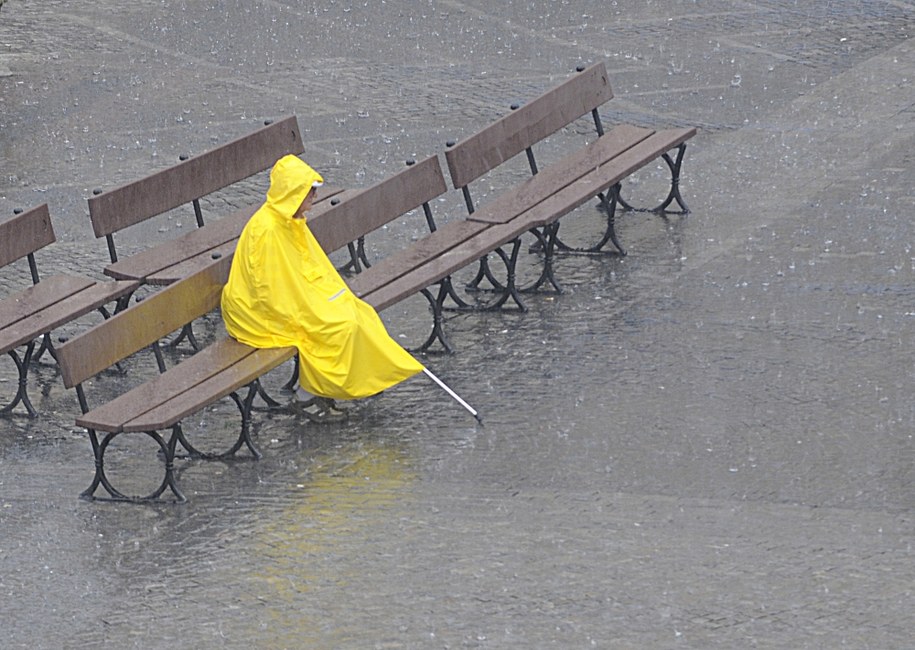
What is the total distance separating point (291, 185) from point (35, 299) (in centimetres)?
167

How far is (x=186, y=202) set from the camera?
970 centimetres

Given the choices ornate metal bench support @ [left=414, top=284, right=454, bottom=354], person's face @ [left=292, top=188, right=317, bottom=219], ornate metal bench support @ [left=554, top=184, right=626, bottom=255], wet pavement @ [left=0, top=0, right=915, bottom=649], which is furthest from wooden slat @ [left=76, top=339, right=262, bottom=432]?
ornate metal bench support @ [left=554, top=184, right=626, bottom=255]

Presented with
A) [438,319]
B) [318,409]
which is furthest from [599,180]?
[318,409]

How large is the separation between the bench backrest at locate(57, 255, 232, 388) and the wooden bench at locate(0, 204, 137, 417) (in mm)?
711

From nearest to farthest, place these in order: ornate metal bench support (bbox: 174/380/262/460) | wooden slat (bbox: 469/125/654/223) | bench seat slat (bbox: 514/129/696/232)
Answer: ornate metal bench support (bbox: 174/380/262/460), bench seat slat (bbox: 514/129/696/232), wooden slat (bbox: 469/125/654/223)

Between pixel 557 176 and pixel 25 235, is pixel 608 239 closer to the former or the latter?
pixel 557 176

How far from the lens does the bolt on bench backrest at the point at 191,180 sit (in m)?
9.22

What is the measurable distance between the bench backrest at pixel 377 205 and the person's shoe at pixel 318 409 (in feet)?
3.54

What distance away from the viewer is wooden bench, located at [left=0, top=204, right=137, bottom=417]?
27.5 feet

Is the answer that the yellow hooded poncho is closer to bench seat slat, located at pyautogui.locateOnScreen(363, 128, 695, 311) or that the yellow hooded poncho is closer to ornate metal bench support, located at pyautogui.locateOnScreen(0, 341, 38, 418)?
bench seat slat, located at pyautogui.locateOnScreen(363, 128, 695, 311)

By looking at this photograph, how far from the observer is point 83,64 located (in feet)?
47.6

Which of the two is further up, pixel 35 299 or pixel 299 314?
pixel 35 299

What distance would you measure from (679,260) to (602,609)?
3.94 meters

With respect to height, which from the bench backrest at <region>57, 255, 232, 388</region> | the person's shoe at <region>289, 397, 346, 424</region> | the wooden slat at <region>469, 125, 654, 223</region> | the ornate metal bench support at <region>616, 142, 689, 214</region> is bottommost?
the ornate metal bench support at <region>616, 142, 689, 214</region>
